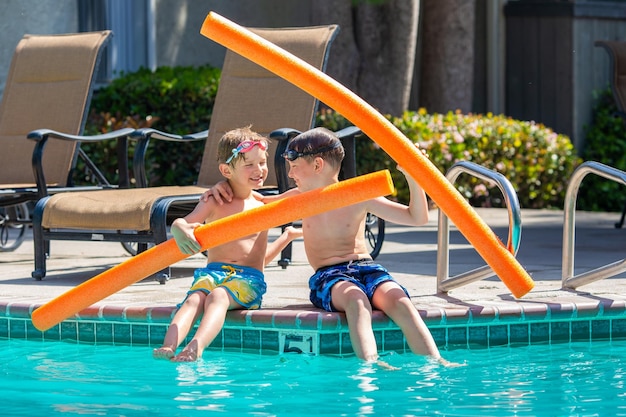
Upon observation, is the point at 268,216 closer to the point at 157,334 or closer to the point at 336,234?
the point at 336,234

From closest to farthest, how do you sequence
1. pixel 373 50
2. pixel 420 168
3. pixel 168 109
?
pixel 420 168
pixel 168 109
pixel 373 50

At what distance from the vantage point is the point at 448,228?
5227 millimetres

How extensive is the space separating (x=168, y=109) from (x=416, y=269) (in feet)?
14.9

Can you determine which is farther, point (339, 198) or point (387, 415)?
point (339, 198)

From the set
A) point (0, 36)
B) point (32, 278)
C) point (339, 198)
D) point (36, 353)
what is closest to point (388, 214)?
point (339, 198)

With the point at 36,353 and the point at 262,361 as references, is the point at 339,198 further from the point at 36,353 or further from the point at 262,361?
the point at 36,353

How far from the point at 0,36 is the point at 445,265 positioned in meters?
6.18

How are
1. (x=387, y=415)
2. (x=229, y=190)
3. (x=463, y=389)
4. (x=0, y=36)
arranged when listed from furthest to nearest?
(x=0, y=36)
(x=229, y=190)
(x=463, y=389)
(x=387, y=415)

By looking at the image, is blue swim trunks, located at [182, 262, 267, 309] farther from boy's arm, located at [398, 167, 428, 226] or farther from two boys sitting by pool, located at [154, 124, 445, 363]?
boy's arm, located at [398, 167, 428, 226]

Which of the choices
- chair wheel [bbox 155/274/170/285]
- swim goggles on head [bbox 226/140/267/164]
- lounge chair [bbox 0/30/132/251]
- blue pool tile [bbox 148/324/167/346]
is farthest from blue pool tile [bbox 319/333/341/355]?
lounge chair [bbox 0/30/132/251]

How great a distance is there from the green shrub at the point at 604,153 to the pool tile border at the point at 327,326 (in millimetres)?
7099

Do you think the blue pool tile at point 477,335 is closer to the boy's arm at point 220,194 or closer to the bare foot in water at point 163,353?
the boy's arm at point 220,194

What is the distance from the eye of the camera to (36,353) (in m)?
4.91

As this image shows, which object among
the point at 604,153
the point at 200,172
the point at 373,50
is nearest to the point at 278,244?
the point at 200,172
